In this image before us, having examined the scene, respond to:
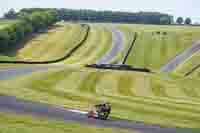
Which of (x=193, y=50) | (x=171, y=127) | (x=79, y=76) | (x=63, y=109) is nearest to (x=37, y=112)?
(x=63, y=109)

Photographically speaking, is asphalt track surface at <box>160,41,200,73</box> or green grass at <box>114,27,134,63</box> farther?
green grass at <box>114,27,134,63</box>

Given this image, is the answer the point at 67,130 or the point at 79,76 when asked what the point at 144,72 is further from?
the point at 67,130

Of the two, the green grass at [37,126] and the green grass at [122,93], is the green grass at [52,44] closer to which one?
the green grass at [122,93]

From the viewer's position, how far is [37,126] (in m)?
36.6

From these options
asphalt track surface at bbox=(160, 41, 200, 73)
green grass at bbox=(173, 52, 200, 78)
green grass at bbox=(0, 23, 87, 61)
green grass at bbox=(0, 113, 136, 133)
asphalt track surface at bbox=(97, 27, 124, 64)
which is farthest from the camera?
green grass at bbox=(0, 23, 87, 61)

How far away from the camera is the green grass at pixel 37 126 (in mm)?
35031

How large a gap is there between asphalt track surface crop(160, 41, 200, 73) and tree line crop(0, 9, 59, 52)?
39.8m

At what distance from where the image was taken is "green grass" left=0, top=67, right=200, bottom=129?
46.0m

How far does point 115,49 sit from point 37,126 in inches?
4258

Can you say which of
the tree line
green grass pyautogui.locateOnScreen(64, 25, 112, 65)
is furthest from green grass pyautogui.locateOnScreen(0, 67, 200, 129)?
the tree line

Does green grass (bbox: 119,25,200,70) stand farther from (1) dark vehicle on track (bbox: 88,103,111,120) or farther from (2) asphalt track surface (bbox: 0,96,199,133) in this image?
(1) dark vehicle on track (bbox: 88,103,111,120)

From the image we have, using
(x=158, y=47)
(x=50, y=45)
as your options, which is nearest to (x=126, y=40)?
(x=158, y=47)

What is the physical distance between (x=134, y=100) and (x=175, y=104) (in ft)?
13.8

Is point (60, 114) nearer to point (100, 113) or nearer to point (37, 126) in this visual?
point (100, 113)
